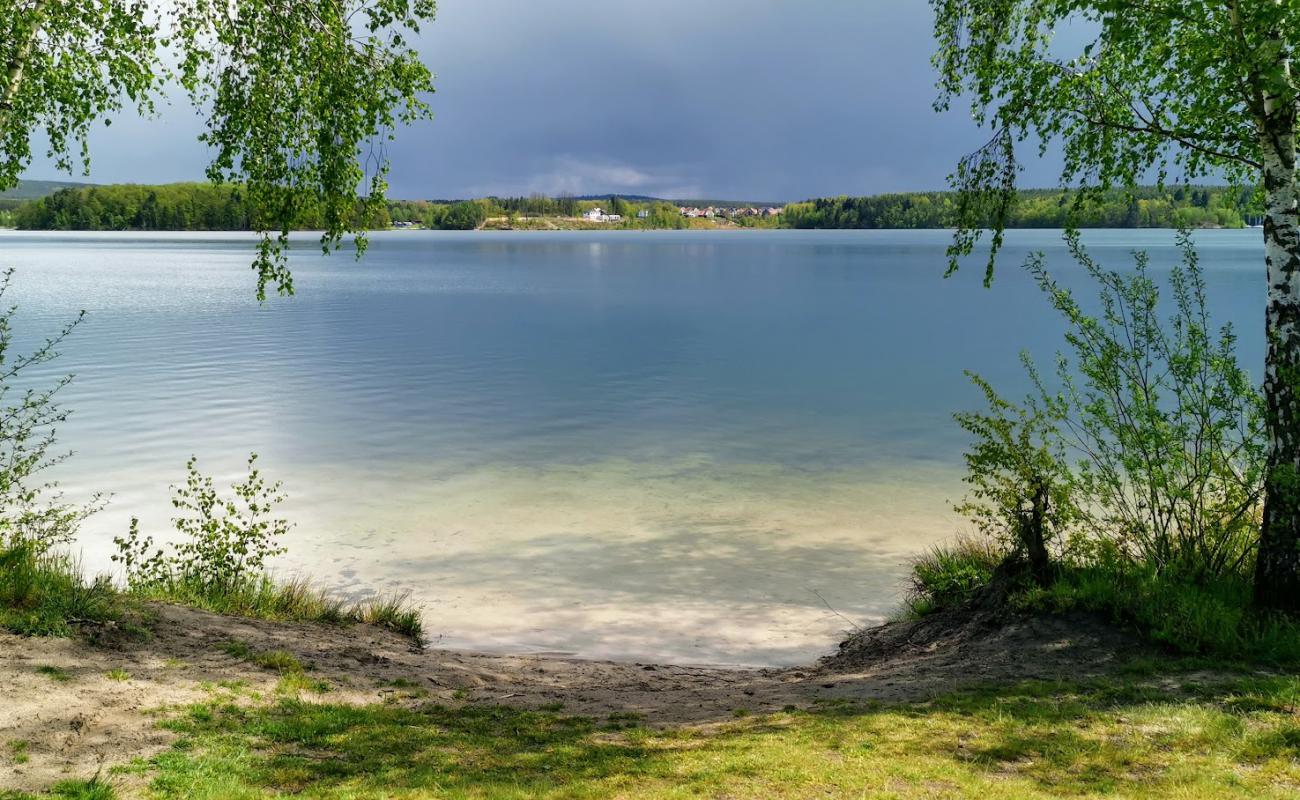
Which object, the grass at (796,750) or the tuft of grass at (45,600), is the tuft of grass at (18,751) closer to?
the grass at (796,750)

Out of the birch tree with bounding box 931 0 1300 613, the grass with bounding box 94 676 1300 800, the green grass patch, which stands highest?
the birch tree with bounding box 931 0 1300 613

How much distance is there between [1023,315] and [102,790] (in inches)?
2415

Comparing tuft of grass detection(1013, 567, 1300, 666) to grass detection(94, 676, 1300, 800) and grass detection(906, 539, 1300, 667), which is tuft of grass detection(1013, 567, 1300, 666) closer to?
grass detection(906, 539, 1300, 667)

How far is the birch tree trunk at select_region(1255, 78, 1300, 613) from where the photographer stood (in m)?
8.36

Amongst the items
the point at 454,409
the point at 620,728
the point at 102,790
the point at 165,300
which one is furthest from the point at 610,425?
the point at 165,300

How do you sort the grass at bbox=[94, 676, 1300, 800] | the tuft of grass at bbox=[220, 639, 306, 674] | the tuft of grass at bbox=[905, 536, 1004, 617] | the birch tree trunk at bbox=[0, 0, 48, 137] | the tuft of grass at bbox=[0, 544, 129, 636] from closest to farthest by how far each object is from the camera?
1. the grass at bbox=[94, 676, 1300, 800]
2. the tuft of grass at bbox=[0, 544, 129, 636]
3. the tuft of grass at bbox=[220, 639, 306, 674]
4. the birch tree trunk at bbox=[0, 0, 48, 137]
5. the tuft of grass at bbox=[905, 536, 1004, 617]

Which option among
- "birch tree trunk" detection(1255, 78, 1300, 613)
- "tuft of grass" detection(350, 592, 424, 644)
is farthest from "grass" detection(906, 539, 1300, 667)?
"tuft of grass" detection(350, 592, 424, 644)

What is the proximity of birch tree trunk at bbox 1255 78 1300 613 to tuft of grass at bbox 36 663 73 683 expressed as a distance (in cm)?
1037

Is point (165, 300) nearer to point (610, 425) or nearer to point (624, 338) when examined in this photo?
point (624, 338)

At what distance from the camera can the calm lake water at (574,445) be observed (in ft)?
44.0

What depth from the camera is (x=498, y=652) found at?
11.1 m

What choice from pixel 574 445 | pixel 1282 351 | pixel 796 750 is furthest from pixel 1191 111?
pixel 574 445

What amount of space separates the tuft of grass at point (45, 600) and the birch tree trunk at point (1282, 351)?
10807 millimetres

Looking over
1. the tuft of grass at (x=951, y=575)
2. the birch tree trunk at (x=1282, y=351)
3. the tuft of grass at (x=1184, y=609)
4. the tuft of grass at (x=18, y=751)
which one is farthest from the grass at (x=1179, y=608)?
the tuft of grass at (x=18, y=751)
